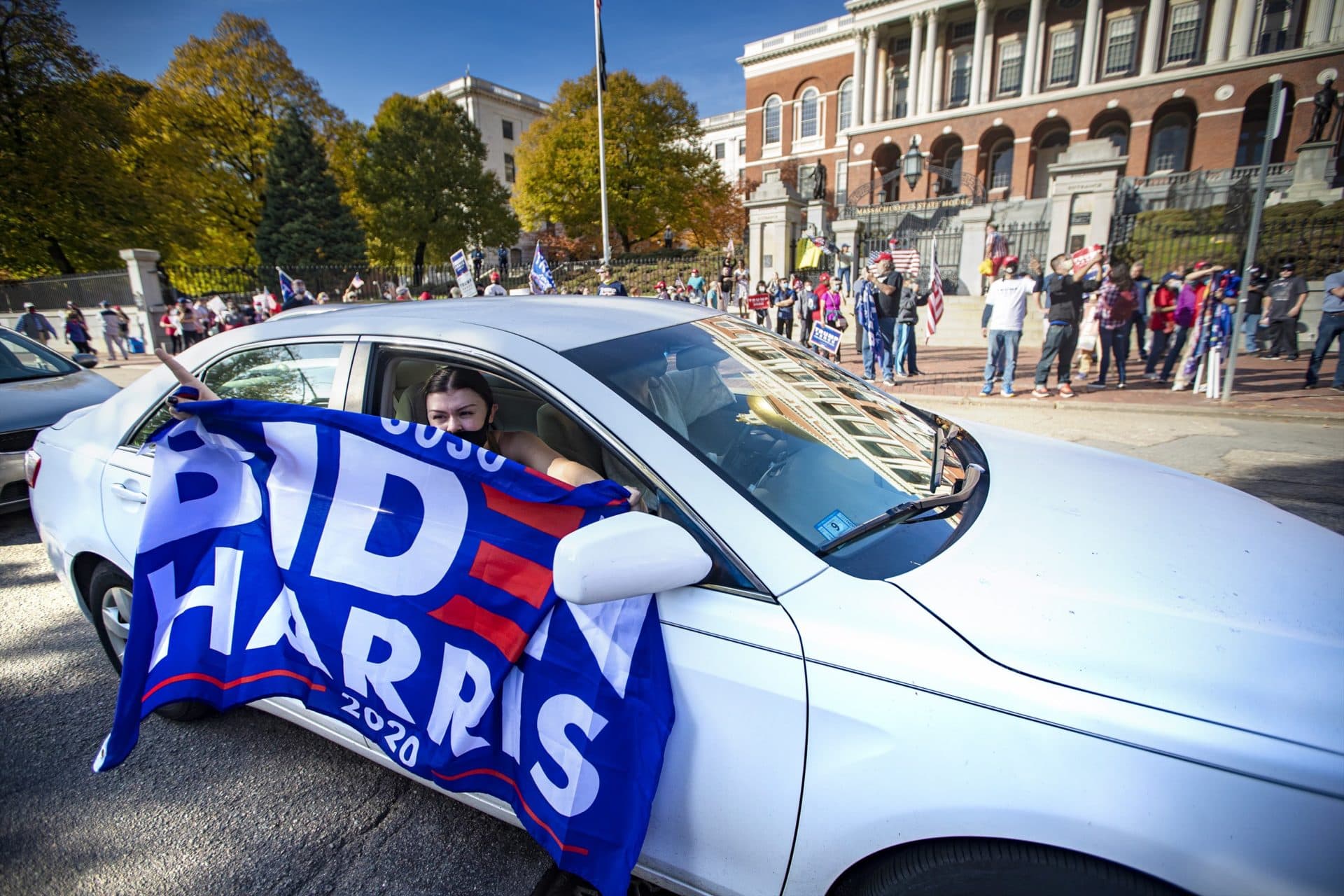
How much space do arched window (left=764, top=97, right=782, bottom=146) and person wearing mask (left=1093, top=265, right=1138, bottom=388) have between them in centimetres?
4606

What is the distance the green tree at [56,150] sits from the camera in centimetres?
2397

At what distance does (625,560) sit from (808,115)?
5506cm

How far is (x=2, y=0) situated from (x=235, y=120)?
795cm

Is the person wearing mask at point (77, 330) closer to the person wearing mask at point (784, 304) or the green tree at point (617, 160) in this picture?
the person wearing mask at point (784, 304)

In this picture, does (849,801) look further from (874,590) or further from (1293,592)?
(1293,592)

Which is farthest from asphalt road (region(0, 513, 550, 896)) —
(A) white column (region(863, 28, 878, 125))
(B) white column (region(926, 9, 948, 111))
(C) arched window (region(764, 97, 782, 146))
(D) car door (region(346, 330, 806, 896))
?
(C) arched window (region(764, 97, 782, 146))

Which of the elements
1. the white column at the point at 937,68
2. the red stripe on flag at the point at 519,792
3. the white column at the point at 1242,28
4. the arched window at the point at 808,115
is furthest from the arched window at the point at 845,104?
the red stripe on flag at the point at 519,792

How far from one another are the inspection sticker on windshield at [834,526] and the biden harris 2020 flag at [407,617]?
460mm

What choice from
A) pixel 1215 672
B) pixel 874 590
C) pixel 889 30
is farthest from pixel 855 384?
pixel 889 30

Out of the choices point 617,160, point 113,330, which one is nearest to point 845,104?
point 617,160

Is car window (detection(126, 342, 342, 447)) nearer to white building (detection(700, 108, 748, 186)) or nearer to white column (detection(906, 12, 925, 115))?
white column (detection(906, 12, 925, 115))

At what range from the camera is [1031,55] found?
117 ft

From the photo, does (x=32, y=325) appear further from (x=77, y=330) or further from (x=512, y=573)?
(x=512, y=573)

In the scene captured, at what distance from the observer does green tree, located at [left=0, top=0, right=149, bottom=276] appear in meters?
24.0
